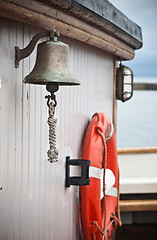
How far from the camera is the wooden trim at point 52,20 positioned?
1.40m

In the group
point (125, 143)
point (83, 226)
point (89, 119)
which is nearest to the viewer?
point (83, 226)

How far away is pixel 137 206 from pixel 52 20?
233 centimetres

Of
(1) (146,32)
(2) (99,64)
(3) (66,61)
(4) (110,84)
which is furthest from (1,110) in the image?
(1) (146,32)

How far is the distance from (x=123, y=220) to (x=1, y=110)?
2592 millimetres

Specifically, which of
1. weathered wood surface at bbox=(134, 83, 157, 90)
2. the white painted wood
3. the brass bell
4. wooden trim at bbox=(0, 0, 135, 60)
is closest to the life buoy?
wooden trim at bbox=(0, 0, 135, 60)

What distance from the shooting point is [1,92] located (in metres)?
1.51

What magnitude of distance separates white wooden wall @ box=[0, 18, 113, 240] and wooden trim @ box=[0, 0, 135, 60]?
100 millimetres

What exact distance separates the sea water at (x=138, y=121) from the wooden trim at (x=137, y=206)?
5.14 feet

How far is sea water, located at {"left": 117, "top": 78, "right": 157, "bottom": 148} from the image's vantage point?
518 centimetres

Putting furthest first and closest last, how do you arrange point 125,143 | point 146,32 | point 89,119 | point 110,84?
point 146,32
point 125,143
point 110,84
point 89,119

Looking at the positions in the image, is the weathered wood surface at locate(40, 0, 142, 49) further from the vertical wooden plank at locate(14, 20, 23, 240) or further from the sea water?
the sea water

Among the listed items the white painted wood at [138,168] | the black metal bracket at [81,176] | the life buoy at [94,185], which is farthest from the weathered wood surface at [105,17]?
the white painted wood at [138,168]

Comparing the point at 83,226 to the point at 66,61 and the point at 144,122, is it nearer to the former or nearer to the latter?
the point at 66,61

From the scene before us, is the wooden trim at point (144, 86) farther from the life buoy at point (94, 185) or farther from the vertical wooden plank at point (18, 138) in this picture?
the vertical wooden plank at point (18, 138)
